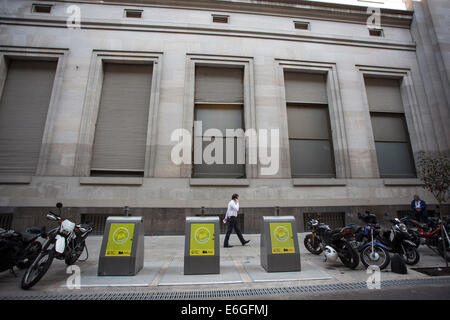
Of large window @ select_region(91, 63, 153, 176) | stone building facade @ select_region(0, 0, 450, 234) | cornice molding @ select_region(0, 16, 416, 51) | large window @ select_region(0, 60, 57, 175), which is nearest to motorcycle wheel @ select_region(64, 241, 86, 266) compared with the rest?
stone building facade @ select_region(0, 0, 450, 234)

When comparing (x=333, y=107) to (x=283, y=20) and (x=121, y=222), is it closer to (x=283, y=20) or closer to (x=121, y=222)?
(x=283, y=20)

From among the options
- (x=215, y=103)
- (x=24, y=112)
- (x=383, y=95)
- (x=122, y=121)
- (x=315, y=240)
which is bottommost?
(x=315, y=240)

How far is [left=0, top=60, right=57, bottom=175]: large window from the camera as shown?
10250 mm

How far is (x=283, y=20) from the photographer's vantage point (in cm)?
1297

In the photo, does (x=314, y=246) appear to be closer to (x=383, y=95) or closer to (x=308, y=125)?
(x=308, y=125)

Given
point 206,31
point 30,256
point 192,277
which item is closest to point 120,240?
point 192,277

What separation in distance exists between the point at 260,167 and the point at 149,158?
5547 mm

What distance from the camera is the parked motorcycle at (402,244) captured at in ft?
17.8

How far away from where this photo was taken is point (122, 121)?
439 inches

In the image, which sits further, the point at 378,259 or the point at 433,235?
the point at 433,235

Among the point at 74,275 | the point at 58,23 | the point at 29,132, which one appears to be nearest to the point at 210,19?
the point at 58,23

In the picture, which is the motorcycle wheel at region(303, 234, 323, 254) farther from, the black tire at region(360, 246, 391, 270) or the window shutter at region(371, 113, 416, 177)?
the window shutter at region(371, 113, 416, 177)

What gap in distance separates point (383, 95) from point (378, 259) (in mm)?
11977

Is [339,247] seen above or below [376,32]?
below
